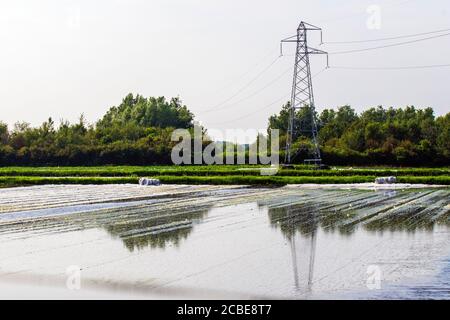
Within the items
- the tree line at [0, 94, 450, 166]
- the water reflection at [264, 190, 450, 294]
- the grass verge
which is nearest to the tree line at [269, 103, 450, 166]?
the tree line at [0, 94, 450, 166]

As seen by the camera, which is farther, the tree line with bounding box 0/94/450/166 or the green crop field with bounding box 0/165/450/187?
the tree line with bounding box 0/94/450/166

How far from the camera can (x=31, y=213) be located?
18.1 meters

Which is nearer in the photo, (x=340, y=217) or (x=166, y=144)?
(x=340, y=217)

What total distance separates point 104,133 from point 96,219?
54.4m

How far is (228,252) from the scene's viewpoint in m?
10.9

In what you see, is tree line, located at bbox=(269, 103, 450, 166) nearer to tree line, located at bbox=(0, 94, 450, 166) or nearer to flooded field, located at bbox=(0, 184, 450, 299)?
tree line, located at bbox=(0, 94, 450, 166)

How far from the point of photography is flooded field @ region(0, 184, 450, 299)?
8070 mm

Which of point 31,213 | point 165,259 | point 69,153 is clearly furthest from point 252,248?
point 69,153

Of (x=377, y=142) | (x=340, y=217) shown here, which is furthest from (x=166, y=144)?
(x=340, y=217)

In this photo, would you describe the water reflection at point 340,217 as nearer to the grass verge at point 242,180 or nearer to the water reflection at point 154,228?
the water reflection at point 154,228

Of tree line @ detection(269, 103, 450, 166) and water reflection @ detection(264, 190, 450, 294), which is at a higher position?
tree line @ detection(269, 103, 450, 166)

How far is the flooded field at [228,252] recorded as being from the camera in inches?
318

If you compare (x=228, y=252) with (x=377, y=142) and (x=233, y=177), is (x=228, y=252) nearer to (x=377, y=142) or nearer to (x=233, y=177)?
(x=233, y=177)

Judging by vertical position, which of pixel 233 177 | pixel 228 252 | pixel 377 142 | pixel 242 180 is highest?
pixel 377 142
